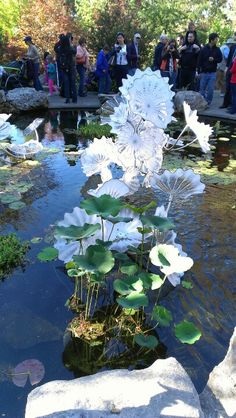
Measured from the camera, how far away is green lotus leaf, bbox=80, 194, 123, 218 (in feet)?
7.73

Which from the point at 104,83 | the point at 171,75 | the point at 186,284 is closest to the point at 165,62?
the point at 171,75

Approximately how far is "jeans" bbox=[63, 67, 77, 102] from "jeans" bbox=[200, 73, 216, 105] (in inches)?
123

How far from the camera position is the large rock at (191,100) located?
8.92 meters

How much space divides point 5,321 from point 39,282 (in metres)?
0.50

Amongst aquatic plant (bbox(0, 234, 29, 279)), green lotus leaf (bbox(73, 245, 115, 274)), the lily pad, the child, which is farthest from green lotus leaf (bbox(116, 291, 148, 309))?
the child

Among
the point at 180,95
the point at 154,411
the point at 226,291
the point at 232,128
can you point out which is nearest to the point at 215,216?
the point at 226,291

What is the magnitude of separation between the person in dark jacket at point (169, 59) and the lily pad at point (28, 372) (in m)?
8.66

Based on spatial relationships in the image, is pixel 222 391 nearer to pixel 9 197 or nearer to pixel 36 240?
Result: pixel 36 240

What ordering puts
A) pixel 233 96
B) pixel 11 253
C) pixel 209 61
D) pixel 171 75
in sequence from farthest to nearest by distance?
pixel 171 75 < pixel 209 61 < pixel 233 96 < pixel 11 253

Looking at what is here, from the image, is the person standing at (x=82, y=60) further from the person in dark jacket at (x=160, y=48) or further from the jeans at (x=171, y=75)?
the jeans at (x=171, y=75)

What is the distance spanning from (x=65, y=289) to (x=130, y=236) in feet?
2.14

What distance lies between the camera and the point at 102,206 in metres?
2.42

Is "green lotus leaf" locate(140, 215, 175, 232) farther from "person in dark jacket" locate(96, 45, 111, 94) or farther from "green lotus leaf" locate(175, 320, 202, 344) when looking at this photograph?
"person in dark jacket" locate(96, 45, 111, 94)

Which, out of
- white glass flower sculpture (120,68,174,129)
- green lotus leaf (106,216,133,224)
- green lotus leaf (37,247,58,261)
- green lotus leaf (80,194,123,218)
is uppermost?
white glass flower sculpture (120,68,174,129)
